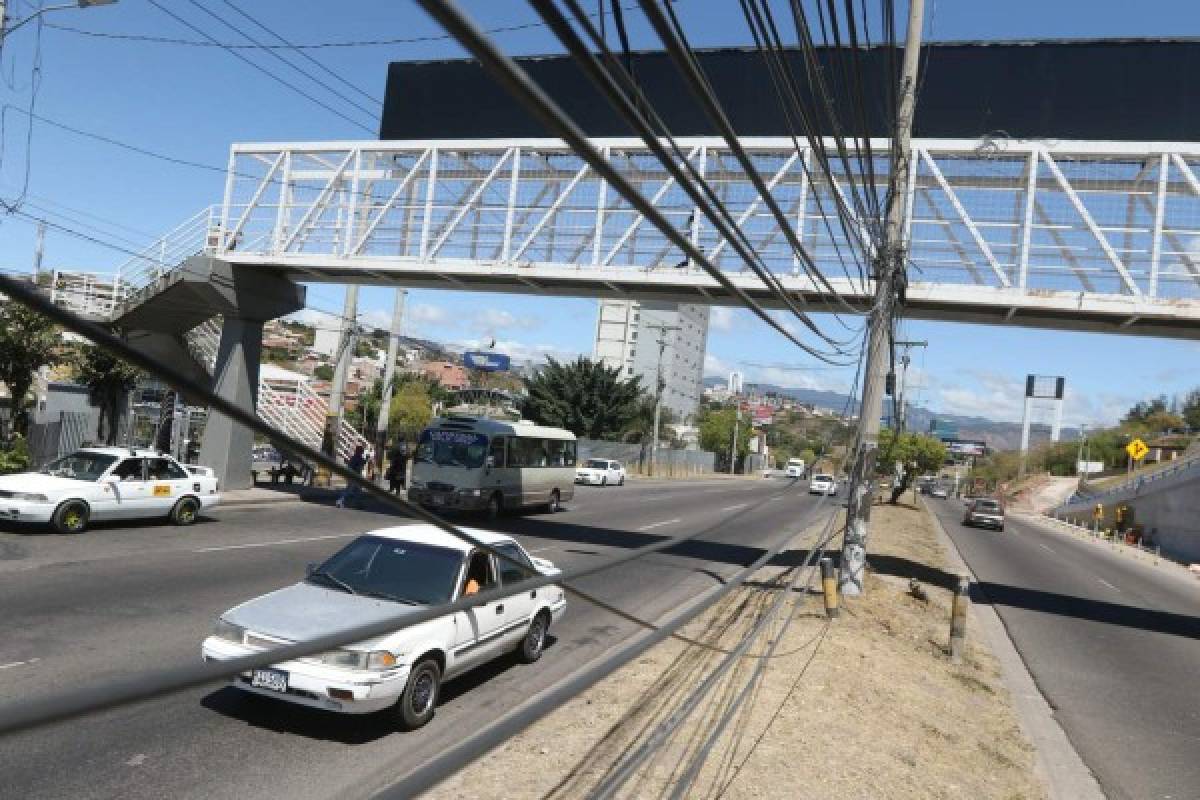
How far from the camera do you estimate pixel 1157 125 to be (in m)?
24.4

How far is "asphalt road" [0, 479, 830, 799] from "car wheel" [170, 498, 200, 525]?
0.82ft

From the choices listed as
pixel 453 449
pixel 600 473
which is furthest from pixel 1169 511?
pixel 453 449

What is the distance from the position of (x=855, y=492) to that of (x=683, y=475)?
62.8 meters

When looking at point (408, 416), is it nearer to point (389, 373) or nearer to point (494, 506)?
point (389, 373)

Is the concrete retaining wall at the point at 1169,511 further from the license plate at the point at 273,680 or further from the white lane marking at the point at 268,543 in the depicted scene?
the license plate at the point at 273,680

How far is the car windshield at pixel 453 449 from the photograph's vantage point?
23891 millimetres

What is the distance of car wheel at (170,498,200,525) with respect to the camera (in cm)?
1717

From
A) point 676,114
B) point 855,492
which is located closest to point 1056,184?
point 855,492

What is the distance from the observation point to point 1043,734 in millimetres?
9188

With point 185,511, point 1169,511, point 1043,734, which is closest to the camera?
point 1043,734

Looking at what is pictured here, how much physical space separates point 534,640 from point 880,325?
7.04 meters

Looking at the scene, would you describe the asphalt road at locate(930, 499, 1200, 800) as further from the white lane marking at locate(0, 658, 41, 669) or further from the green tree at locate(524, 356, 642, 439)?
the green tree at locate(524, 356, 642, 439)

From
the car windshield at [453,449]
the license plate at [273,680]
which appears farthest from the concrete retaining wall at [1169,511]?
the license plate at [273,680]

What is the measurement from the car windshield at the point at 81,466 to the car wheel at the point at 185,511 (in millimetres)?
1643
